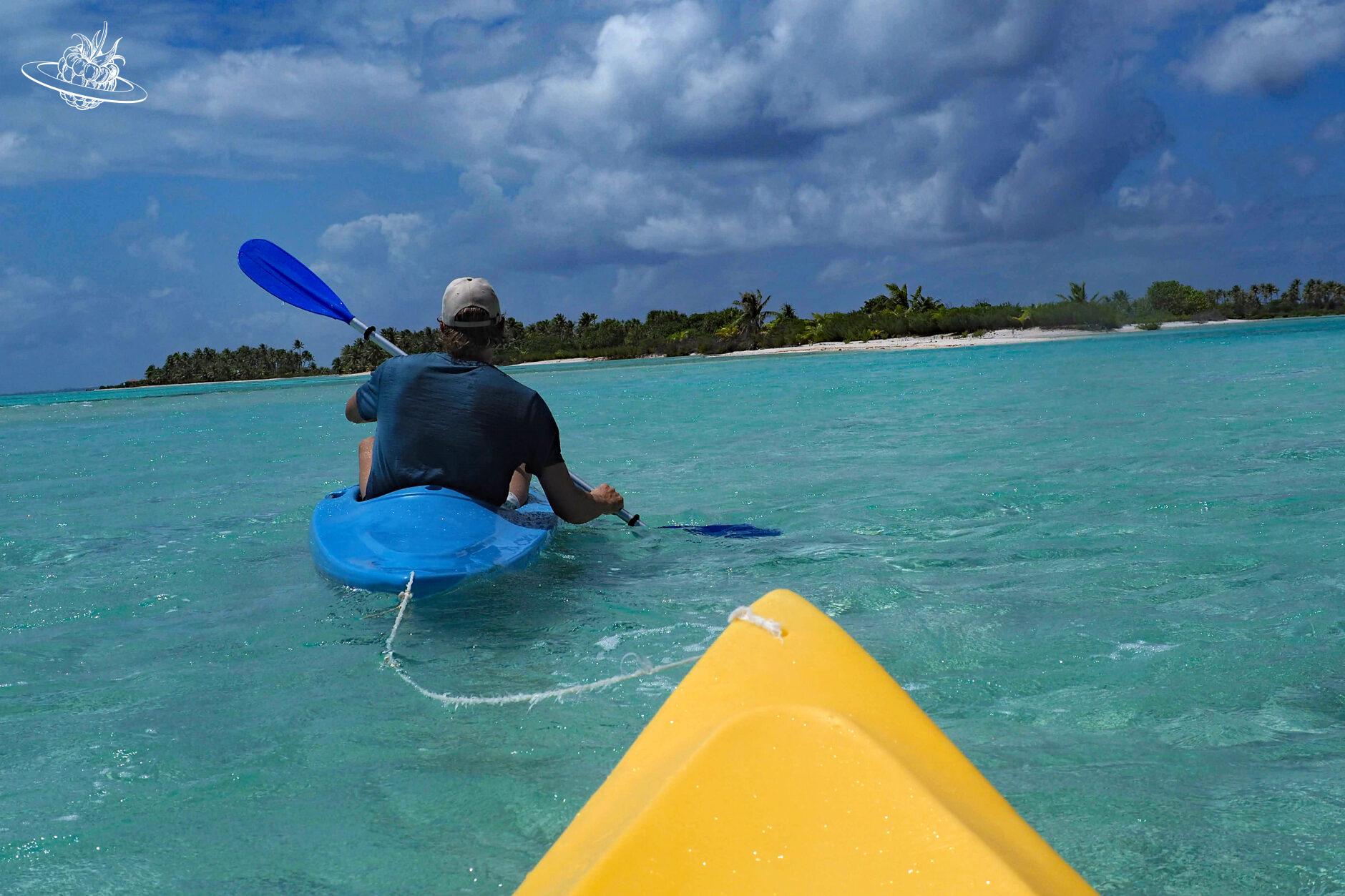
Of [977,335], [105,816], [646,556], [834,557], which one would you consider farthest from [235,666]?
[977,335]

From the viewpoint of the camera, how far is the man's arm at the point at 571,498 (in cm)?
415

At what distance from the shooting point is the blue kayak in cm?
387

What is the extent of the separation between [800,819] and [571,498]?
3083 mm

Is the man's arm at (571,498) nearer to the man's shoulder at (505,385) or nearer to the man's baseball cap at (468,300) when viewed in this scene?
the man's shoulder at (505,385)

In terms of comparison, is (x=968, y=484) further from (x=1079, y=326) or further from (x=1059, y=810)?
(x=1079, y=326)

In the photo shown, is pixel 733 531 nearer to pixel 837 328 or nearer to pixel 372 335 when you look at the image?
pixel 372 335

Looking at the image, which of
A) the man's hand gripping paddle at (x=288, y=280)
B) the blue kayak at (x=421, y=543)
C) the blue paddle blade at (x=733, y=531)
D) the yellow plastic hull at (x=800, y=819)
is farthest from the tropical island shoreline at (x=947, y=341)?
the yellow plastic hull at (x=800, y=819)

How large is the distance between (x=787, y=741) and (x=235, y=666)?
289 cm

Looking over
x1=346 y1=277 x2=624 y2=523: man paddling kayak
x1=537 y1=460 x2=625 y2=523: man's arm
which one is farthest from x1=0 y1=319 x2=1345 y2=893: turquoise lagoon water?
x1=346 y1=277 x2=624 y2=523: man paddling kayak

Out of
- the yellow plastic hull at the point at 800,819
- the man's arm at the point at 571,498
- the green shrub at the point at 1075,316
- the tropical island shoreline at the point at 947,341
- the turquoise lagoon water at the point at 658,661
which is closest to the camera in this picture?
the yellow plastic hull at the point at 800,819

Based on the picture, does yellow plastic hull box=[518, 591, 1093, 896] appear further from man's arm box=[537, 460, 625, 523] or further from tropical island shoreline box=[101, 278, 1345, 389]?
tropical island shoreline box=[101, 278, 1345, 389]

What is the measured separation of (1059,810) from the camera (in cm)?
213

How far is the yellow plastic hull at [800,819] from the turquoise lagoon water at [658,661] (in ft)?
2.37

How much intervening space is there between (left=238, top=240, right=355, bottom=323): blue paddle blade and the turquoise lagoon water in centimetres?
157
